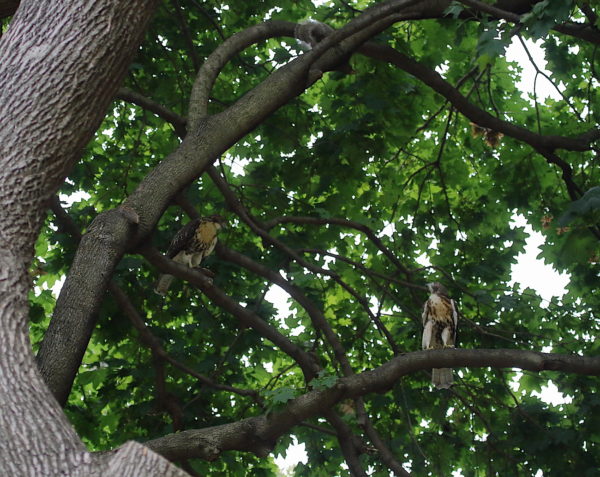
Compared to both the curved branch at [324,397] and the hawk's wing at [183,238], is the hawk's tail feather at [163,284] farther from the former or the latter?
the curved branch at [324,397]

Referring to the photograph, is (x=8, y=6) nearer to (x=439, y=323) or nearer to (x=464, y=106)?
(x=464, y=106)

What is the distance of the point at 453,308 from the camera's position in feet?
24.6

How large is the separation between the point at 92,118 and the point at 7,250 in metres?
0.72

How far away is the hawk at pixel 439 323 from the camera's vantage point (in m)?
7.47

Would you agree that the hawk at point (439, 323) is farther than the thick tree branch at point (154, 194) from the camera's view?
Yes

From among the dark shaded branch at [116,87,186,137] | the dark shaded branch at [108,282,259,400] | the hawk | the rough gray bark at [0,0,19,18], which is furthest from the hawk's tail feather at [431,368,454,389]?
the rough gray bark at [0,0,19,18]

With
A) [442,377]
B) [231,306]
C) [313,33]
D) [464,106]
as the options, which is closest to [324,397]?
[231,306]

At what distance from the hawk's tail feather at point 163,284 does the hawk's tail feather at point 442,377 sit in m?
2.18

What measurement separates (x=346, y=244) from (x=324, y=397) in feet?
13.7

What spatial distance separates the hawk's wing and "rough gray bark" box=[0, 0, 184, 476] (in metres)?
3.05

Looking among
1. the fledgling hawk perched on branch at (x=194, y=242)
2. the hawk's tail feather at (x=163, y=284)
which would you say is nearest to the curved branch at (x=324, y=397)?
the fledgling hawk perched on branch at (x=194, y=242)

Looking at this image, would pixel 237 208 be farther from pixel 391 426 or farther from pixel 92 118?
pixel 391 426

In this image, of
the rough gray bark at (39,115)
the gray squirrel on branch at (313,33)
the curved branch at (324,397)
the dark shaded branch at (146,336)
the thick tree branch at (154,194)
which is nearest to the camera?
the rough gray bark at (39,115)

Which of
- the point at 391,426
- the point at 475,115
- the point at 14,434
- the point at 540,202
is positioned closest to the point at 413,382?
the point at 391,426
